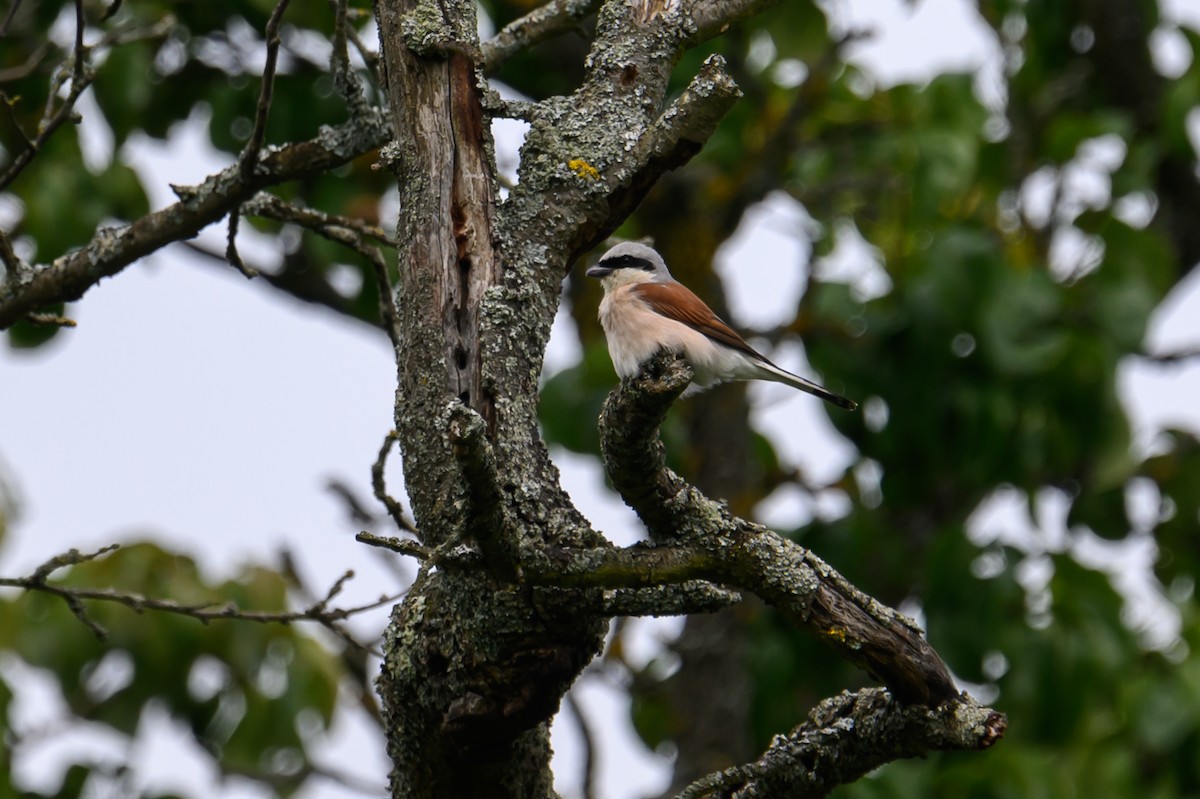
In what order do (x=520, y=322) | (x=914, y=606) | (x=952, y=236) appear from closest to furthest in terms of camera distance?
1. (x=520, y=322)
2. (x=952, y=236)
3. (x=914, y=606)

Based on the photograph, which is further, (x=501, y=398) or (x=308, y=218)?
(x=308, y=218)

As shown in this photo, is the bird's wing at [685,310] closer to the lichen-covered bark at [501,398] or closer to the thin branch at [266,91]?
the lichen-covered bark at [501,398]

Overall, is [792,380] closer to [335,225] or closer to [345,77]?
[335,225]

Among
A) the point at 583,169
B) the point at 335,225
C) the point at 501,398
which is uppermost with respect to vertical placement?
the point at 335,225

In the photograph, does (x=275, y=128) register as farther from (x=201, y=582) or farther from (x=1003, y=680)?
(x=1003, y=680)

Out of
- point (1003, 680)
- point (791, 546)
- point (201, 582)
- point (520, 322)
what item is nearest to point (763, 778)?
point (791, 546)

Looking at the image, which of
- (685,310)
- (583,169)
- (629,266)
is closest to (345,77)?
(583,169)

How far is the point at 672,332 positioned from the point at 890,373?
2.11 m

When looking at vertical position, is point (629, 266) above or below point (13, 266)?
above

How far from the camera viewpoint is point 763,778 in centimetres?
261

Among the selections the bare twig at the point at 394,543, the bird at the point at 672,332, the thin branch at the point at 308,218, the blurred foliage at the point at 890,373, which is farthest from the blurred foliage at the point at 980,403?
the bare twig at the point at 394,543

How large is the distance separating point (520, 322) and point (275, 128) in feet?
9.36

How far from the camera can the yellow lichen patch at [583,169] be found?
295 cm

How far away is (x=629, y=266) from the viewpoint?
16.5 feet
